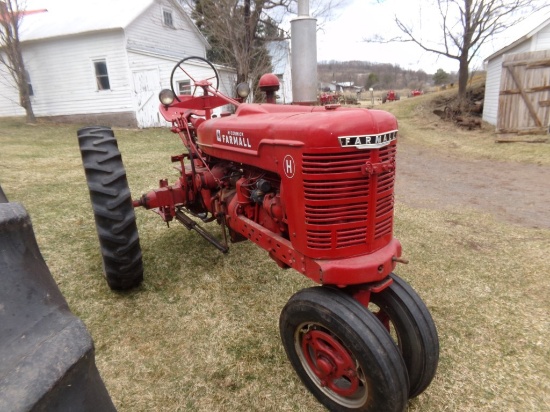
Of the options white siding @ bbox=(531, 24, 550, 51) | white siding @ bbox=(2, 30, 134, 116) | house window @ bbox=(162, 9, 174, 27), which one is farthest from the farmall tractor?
house window @ bbox=(162, 9, 174, 27)

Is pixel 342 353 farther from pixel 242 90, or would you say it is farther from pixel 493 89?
pixel 493 89

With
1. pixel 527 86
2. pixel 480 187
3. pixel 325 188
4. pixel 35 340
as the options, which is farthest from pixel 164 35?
pixel 35 340

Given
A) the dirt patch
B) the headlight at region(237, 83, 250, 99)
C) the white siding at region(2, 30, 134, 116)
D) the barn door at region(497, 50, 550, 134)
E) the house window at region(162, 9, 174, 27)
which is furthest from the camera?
the house window at region(162, 9, 174, 27)

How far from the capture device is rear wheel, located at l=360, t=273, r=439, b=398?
5.88 feet

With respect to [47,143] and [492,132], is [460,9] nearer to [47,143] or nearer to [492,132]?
[492,132]

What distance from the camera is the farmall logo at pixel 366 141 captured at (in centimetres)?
161

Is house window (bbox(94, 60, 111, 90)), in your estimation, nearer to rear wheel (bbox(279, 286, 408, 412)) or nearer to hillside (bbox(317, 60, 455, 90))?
rear wheel (bbox(279, 286, 408, 412))

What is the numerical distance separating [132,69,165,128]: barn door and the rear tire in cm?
1171

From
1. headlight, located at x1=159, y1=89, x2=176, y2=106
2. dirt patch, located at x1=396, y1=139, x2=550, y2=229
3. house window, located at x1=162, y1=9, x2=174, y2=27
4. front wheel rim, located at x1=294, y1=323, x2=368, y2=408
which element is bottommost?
dirt patch, located at x1=396, y1=139, x2=550, y2=229

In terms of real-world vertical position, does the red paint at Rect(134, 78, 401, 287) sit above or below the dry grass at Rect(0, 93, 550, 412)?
above

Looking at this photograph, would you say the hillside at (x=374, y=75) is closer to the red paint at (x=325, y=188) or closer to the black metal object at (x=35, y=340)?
the red paint at (x=325, y=188)

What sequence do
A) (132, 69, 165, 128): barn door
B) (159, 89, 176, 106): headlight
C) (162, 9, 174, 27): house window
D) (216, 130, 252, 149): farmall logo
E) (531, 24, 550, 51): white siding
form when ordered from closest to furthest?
(216, 130, 252, 149): farmall logo
(159, 89, 176, 106): headlight
(531, 24, 550, 51): white siding
(132, 69, 165, 128): barn door
(162, 9, 174, 27): house window

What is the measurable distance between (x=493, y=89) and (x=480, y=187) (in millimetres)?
7996

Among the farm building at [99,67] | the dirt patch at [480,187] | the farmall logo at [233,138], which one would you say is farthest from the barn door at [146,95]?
the farmall logo at [233,138]
